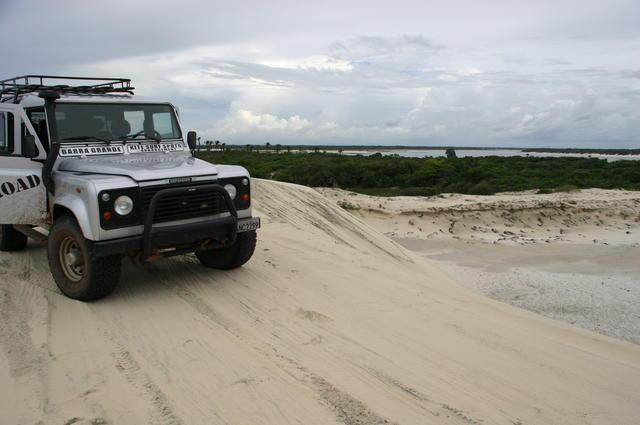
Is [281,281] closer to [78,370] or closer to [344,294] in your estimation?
[344,294]

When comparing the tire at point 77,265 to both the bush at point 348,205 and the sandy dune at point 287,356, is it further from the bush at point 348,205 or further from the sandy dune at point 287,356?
the bush at point 348,205

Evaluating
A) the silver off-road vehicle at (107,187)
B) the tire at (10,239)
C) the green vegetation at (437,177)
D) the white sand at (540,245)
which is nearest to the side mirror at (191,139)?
the silver off-road vehicle at (107,187)

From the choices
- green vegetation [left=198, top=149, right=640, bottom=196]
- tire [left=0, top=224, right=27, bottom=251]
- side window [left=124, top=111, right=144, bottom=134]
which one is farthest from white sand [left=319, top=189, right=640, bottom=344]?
tire [left=0, top=224, right=27, bottom=251]

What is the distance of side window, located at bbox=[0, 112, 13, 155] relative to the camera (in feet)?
22.6

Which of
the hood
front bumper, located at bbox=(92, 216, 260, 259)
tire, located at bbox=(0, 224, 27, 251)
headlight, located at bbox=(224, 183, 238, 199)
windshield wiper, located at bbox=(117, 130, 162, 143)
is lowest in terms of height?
tire, located at bbox=(0, 224, 27, 251)

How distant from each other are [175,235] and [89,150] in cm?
184

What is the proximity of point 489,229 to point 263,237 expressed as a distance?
1017cm

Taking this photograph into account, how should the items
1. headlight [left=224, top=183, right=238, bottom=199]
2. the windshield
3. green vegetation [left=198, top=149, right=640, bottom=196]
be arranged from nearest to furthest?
headlight [left=224, top=183, right=238, bottom=199] → the windshield → green vegetation [left=198, top=149, right=640, bottom=196]

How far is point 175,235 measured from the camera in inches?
222

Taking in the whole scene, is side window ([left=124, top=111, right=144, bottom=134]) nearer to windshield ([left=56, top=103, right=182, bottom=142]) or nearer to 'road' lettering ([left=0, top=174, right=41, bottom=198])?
windshield ([left=56, top=103, right=182, bottom=142])

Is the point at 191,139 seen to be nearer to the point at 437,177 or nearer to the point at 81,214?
the point at 81,214

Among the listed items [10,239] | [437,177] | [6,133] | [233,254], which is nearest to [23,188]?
[6,133]

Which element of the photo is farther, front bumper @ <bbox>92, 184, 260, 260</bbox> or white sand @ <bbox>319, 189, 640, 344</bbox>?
white sand @ <bbox>319, 189, 640, 344</bbox>

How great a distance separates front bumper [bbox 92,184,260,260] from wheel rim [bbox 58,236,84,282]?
2.03ft
